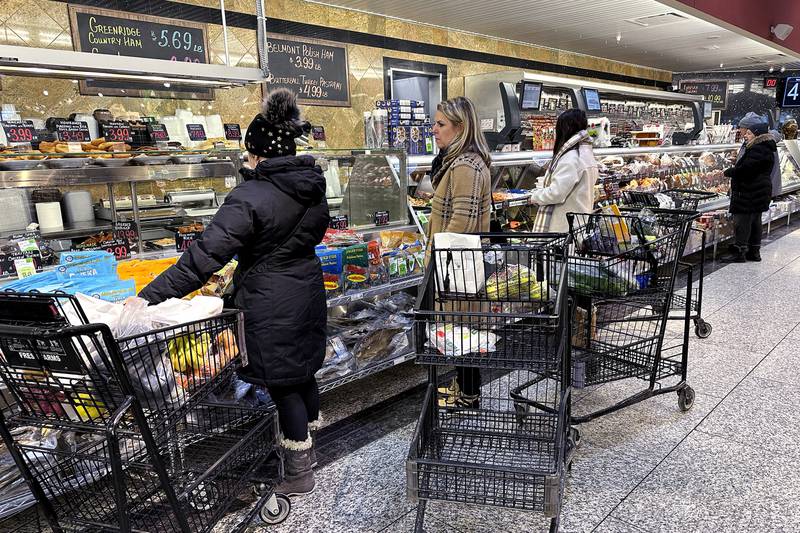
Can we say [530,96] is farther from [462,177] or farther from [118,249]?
[118,249]

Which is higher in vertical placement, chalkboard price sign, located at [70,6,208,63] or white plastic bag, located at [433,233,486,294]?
chalkboard price sign, located at [70,6,208,63]

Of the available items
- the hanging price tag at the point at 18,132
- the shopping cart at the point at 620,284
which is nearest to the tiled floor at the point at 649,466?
the shopping cart at the point at 620,284

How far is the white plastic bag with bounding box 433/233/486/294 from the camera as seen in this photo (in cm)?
228

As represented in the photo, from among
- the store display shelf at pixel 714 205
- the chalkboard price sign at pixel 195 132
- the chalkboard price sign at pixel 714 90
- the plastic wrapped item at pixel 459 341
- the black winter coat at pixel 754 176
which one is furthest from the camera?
the chalkboard price sign at pixel 714 90

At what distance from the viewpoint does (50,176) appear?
2584 millimetres

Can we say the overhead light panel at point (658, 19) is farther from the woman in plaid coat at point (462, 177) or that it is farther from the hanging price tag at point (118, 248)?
the hanging price tag at point (118, 248)

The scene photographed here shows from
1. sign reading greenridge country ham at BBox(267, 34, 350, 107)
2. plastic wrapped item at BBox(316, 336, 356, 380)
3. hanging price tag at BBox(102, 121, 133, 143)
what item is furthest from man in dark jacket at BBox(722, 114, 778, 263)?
hanging price tag at BBox(102, 121, 133, 143)

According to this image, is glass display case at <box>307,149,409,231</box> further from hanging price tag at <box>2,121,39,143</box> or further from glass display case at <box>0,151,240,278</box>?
hanging price tag at <box>2,121,39,143</box>

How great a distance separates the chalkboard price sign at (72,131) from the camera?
294 centimetres

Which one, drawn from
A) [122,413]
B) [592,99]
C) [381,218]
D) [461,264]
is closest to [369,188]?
[381,218]

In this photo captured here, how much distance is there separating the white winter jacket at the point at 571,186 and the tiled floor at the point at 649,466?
1238 millimetres

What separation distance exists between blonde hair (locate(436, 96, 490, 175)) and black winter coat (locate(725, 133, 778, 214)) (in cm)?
557

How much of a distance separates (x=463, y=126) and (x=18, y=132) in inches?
90.9

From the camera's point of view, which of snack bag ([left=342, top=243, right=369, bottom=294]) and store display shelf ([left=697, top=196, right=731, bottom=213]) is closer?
snack bag ([left=342, top=243, right=369, bottom=294])
